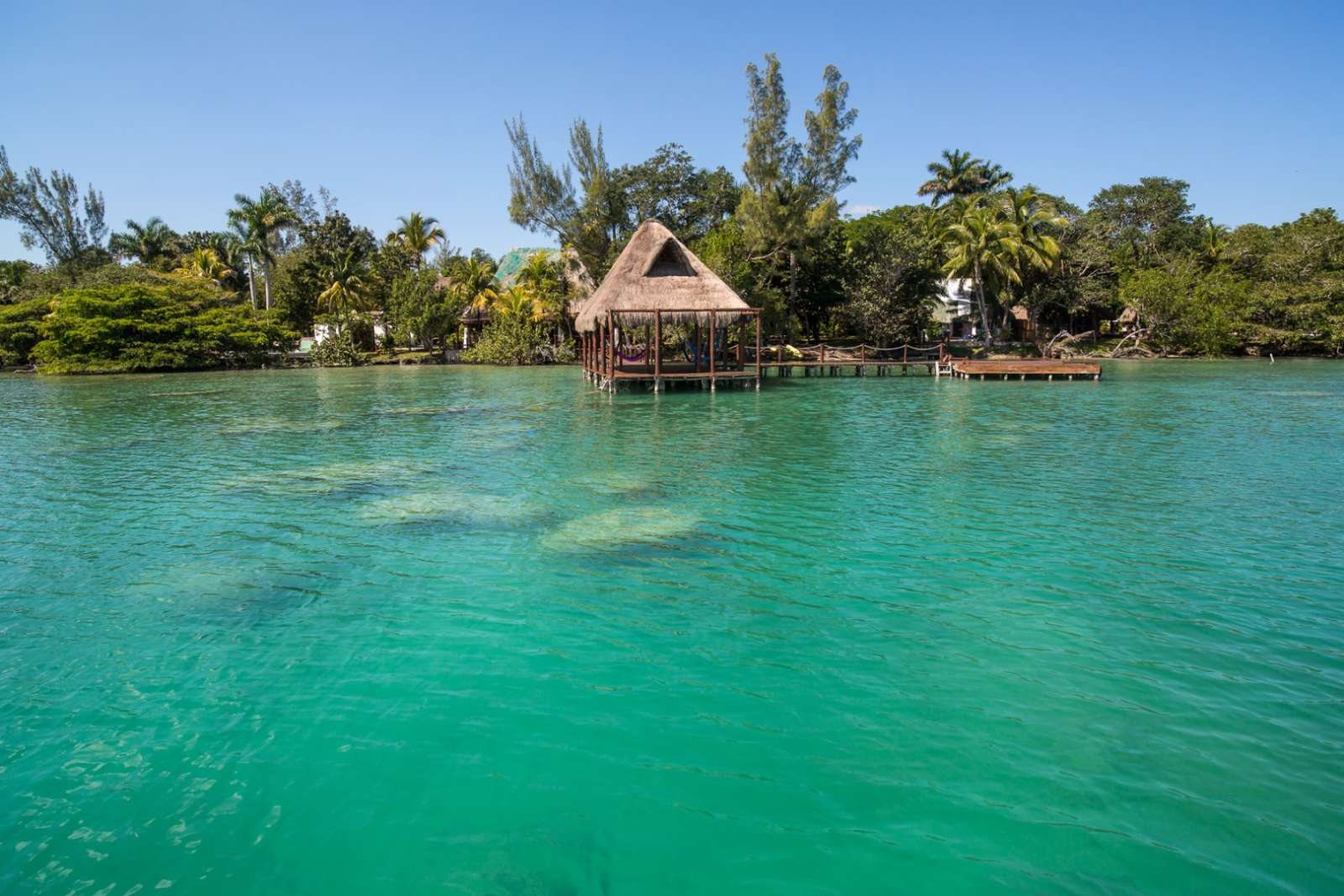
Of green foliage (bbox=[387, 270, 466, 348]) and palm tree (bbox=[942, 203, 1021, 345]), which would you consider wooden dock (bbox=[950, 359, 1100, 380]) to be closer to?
palm tree (bbox=[942, 203, 1021, 345])

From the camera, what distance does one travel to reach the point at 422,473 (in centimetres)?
1216

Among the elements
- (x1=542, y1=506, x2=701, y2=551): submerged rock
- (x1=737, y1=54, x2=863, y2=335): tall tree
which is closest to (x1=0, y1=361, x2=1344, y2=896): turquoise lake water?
(x1=542, y1=506, x2=701, y2=551): submerged rock

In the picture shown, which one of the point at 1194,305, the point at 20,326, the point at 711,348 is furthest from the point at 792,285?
the point at 20,326

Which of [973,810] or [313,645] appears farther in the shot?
[313,645]

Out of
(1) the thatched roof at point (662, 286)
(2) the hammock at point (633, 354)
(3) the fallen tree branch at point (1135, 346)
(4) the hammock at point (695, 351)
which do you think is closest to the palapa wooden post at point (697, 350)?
(4) the hammock at point (695, 351)

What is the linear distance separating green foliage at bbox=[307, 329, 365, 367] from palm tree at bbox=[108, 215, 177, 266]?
728 inches

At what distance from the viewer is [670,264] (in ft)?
83.1

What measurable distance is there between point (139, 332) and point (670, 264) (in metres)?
28.5

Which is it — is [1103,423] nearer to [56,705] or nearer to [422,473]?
[422,473]

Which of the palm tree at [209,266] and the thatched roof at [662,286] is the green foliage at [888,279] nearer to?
the thatched roof at [662,286]

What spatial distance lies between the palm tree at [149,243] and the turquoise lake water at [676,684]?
51.5 meters

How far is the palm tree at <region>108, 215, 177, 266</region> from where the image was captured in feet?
173

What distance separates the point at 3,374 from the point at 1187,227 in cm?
6739

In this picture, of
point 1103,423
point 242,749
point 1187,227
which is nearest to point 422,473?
point 242,749
